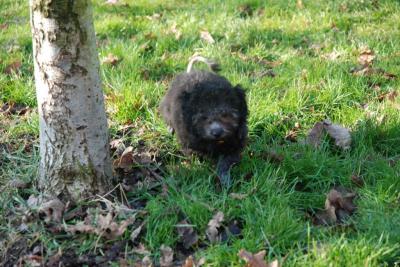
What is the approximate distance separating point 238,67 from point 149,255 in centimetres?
312

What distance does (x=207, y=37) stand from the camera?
6742 millimetres

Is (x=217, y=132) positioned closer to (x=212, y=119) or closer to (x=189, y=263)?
(x=212, y=119)

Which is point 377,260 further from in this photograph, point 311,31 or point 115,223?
point 311,31

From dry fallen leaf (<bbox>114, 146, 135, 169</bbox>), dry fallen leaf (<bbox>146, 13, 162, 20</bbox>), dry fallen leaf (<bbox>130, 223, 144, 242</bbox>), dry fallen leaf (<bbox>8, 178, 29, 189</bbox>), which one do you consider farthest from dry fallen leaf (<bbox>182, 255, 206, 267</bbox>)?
dry fallen leaf (<bbox>146, 13, 162, 20</bbox>)

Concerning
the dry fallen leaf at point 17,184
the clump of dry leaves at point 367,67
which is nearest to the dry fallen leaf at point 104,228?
the dry fallen leaf at point 17,184

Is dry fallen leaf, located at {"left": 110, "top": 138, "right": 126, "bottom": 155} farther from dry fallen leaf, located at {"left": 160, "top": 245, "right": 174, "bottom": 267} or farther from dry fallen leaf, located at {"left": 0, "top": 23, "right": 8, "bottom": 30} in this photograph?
dry fallen leaf, located at {"left": 0, "top": 23, "right": 8, "bottom": 30}

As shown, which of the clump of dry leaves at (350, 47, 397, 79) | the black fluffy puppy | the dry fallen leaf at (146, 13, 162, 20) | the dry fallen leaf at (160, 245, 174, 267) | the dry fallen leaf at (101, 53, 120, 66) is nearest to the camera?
the dry fallen leaf at (160, 245, 174, 267)

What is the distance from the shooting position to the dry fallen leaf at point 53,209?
353cm

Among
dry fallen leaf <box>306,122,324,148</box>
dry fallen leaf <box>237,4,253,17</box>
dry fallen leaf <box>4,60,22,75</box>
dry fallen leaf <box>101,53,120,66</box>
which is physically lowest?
dry fallen leaf <box>306,122,324,148</box>

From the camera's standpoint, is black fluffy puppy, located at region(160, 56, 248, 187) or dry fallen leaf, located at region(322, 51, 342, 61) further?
dry fallen leaf, located at region(322, 51, 342, 61)

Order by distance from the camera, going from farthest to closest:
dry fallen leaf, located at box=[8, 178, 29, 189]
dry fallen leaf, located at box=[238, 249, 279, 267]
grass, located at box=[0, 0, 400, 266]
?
dry fallen leaf, located at box=[8, 178, 29, 189]
grass, located at box=[0, 0, 400, 266]
dry fallen leaf, located at box=[238, 249, 279, 267]

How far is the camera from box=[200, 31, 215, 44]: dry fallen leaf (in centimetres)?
663

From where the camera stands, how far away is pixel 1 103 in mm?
5176

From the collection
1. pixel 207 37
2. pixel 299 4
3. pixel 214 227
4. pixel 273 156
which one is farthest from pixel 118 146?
pixel 299 4
